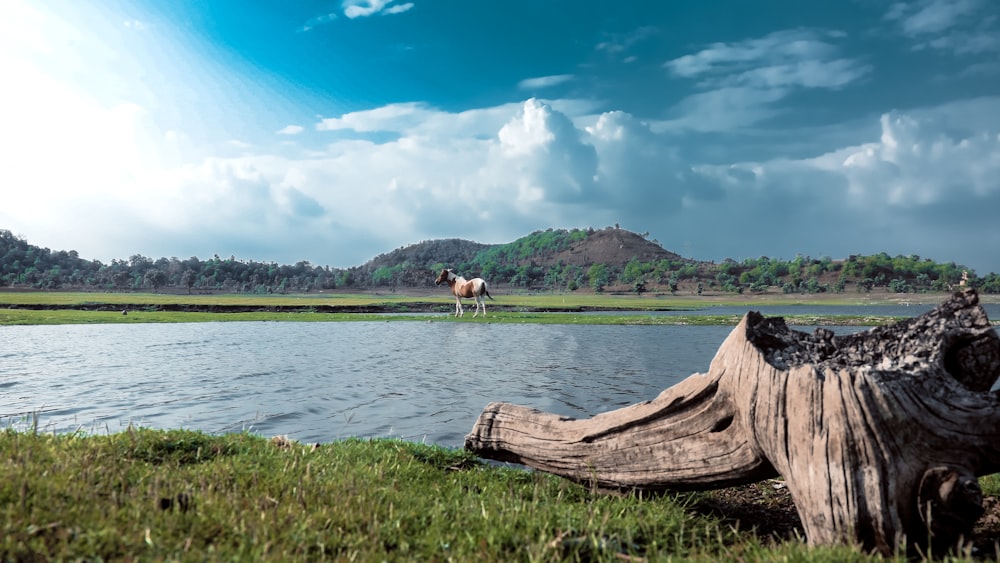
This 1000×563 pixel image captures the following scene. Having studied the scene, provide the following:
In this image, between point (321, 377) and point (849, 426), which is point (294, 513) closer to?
point (849, 426)

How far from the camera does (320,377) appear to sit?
18.0 m

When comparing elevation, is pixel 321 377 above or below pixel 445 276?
below

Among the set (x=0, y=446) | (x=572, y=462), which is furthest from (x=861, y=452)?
(x=0, y=446)

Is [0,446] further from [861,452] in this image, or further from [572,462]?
[861,452]

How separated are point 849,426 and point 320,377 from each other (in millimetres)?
15610

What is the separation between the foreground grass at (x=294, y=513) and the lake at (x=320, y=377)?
2.16 meters

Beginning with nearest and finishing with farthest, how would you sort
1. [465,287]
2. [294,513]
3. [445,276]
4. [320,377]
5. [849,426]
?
[294,513] → [849,426] → [320,377] → [465,287] → [445,276]

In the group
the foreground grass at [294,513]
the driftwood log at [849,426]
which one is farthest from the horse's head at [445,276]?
the driftwood log at [849,426]

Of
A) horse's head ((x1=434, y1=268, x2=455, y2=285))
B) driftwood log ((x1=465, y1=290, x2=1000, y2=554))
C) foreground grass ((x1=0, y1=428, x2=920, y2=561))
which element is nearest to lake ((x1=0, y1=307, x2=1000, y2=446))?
foreground grass ((x1=0, y1=428, x2=920, y2=561))

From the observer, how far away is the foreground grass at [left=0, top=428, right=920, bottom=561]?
4020 mm

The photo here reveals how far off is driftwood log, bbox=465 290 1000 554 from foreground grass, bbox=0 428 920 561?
0.57m

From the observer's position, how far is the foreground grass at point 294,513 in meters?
4.02

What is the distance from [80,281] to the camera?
161375mm

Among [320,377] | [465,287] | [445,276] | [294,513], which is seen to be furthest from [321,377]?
[445,276]
